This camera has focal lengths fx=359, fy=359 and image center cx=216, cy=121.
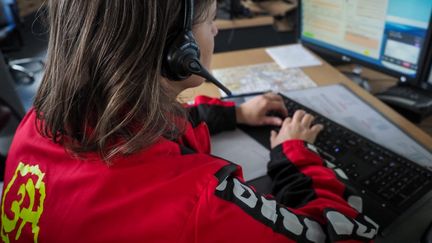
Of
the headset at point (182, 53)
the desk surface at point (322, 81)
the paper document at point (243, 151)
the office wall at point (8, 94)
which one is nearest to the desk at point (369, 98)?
the desk surface at point (322, 81)

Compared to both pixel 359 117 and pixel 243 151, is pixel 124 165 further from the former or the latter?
pixel 359 117

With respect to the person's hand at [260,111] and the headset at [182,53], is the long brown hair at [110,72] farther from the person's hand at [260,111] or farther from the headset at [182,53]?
the person's hand at [260,111]

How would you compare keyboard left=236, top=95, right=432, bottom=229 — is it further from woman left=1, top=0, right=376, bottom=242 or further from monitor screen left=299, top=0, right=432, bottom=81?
monitor screen left=299, top=0, right=432, bottom=81

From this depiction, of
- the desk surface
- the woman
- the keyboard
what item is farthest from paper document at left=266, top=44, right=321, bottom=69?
the woman

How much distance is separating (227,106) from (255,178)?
9.6 inches

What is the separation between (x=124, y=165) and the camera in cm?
50

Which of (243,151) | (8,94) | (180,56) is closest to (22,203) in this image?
(180,56)

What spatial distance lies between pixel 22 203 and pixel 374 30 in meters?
0.97

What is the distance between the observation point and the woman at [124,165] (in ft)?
1.55

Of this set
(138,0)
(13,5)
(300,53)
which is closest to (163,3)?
(138,0)

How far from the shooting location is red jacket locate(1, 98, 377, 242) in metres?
0.47

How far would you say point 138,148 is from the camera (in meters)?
0.51

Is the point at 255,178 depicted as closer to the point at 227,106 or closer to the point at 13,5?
the point at 227,106

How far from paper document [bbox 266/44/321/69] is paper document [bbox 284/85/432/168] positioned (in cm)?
20
